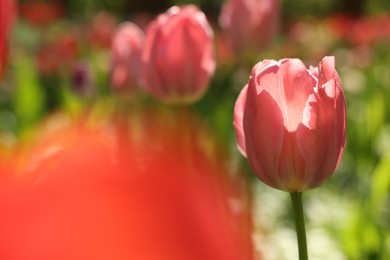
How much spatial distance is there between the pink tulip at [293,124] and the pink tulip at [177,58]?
40cm

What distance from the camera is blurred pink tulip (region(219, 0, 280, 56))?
1349 millimetres

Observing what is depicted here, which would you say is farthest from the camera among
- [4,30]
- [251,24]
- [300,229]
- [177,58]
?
[251,24]

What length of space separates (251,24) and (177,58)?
0.38 meters

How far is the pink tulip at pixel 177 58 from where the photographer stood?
0.97 m

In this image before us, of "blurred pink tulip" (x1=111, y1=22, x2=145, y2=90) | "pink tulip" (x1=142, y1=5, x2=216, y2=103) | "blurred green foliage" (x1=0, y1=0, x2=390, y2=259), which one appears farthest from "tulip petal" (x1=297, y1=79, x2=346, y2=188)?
"blurred green foliage" (x1=0, y1=0, x2=390, y2=259)

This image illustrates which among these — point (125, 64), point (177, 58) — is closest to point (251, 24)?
point (125, 64)

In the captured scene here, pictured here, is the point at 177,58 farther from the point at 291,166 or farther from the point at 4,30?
the point at 291,166

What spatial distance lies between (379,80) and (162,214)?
3.48 meters

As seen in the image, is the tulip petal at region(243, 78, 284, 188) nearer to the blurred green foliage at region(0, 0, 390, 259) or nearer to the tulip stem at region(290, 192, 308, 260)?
the tulip stem at region(290, 192, 308, 260)

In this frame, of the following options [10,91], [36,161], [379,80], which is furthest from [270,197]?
[36,161]

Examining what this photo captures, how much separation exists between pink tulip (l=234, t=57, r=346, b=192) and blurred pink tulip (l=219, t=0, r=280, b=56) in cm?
77

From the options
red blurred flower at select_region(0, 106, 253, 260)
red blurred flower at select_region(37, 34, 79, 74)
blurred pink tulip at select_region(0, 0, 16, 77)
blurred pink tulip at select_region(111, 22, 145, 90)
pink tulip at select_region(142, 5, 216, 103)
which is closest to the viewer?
red blurred flower at select_region(0, 106, 253, 260)

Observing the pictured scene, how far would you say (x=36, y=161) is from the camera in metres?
0.29

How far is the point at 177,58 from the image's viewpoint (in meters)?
0.99
